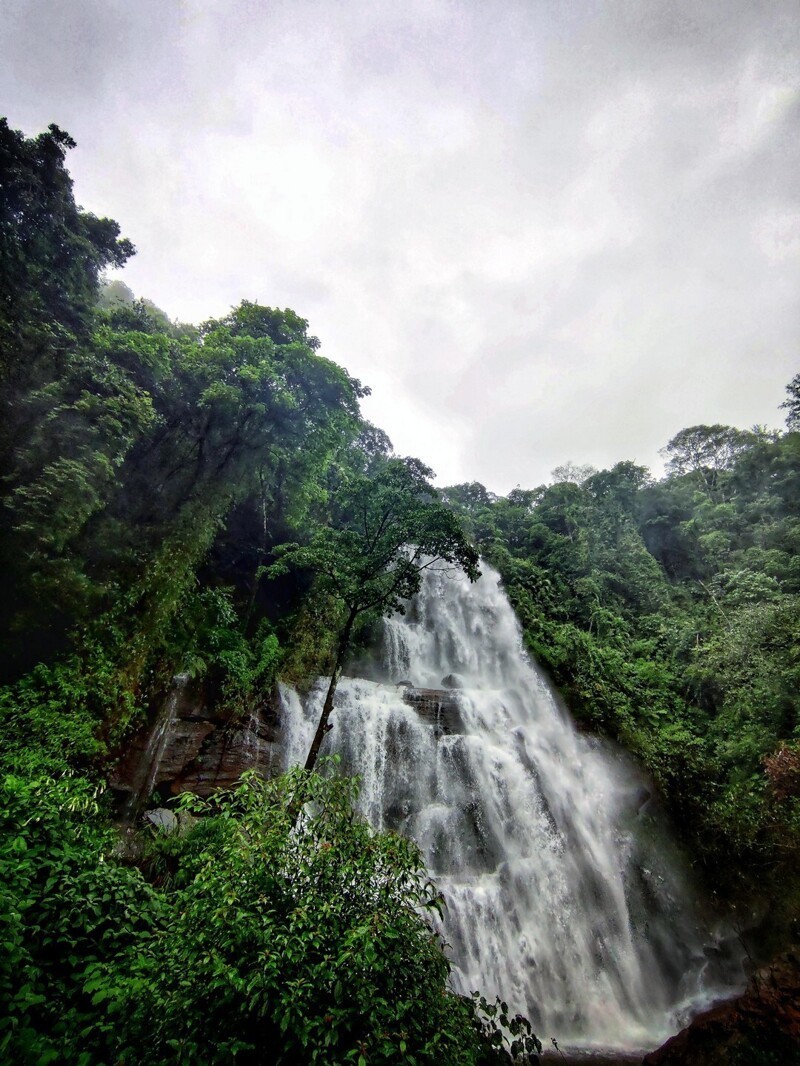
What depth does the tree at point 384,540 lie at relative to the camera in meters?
9.94

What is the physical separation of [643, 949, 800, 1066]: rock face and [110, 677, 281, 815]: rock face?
1010 cm

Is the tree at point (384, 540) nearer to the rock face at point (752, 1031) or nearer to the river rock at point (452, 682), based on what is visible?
the river rock at point (452, 682)

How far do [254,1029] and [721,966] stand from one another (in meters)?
15.0

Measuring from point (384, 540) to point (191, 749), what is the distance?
6726 mm

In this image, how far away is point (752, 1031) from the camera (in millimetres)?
8367

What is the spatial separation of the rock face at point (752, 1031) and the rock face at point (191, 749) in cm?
1010

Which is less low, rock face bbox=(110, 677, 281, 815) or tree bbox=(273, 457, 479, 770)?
tree bbox=(273, 457, 479, 770)

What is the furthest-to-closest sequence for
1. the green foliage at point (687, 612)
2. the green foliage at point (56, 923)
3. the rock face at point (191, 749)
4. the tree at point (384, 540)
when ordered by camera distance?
the green foliage at point (687, 612) → the tree at point (384, 540) → the rock face at point (191, 749) → the green foliage at point (56, 923)

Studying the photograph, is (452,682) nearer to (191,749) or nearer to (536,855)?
(536,855)

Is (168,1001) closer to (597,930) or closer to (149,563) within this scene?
(149,563)

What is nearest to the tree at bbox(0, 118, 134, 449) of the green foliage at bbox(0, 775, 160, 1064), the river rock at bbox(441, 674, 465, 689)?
the green foliage at bbox(0, 775, 160, 1064)

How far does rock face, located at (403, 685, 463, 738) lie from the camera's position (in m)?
13.9

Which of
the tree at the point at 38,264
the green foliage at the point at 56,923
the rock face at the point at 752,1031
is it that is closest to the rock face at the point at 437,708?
the rock face at the point at 752,1031

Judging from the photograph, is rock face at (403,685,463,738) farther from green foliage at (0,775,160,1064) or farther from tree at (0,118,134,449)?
tree at (0,118,134,449)
